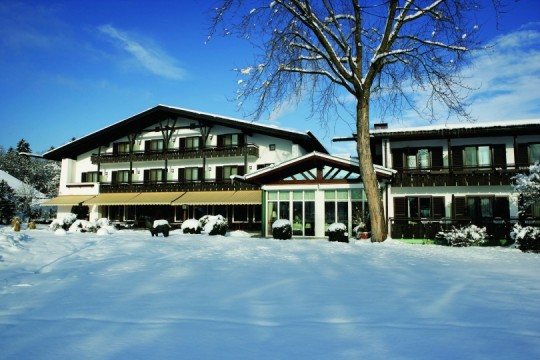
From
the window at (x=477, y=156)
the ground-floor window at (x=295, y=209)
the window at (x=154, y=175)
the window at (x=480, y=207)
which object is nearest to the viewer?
the window at (x=480, y=207)

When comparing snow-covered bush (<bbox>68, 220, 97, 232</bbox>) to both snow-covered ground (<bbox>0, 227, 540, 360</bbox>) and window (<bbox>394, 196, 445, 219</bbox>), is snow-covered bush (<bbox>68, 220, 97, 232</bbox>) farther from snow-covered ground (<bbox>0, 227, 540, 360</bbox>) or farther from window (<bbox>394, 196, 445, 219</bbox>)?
window (<bbox>394, 196, 445, 219</bbox>)

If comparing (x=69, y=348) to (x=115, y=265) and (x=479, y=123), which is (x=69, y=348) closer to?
(x=115, y=265)

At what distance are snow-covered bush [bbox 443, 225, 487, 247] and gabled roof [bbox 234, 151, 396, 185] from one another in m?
4.29

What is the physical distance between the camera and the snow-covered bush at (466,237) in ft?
53.0

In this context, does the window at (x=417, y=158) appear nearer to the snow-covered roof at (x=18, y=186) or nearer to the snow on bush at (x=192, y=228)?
the snow on bush at (x=192, y=228)

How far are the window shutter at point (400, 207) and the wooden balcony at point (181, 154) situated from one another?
39.2 ft

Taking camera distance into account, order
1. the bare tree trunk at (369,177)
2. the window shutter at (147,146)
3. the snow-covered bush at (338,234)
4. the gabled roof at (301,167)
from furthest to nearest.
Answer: the window shutter at (147,146)
the gabled roof at (301,167)
the snow-covered bush at (338,234)
the bare tree trunk at (369,177)

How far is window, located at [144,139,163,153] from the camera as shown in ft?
110

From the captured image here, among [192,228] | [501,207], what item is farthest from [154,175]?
[501,207]

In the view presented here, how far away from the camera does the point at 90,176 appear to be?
35.9m

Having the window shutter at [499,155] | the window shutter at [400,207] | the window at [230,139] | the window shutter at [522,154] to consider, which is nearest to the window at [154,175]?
the window at [230,139]

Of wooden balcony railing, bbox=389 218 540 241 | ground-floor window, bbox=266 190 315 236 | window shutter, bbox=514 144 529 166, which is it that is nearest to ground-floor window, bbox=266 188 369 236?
ground-floor window, bbox=266 190 315 236

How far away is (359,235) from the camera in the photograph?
1862 cm

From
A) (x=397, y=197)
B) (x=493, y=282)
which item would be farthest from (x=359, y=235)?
(x=493, y=282)
